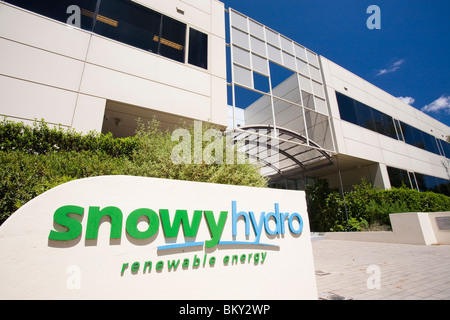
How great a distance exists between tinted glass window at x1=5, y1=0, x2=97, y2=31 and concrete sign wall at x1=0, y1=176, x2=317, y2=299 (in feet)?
23.8

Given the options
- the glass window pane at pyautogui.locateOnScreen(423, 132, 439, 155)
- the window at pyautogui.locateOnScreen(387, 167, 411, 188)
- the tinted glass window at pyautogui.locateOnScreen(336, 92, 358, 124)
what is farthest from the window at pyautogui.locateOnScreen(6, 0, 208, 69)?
the glass window pane at pyautogui.locateOnScreen(423, 132, 439, 155)

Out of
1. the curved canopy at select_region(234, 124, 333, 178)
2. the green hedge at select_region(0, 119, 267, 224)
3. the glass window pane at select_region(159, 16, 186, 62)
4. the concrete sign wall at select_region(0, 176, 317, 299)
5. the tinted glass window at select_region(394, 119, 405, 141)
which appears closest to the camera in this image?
the concrete sign wall at select_region(0, 176, 317, 299)

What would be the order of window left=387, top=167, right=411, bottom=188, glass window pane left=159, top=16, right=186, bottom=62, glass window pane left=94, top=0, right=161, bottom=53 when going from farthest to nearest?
window left=387, top=167, right=411, bottom=188, glass window pane left=159, top=16, right=186, bottom=62, glass window pane left=94, top=0, right=161, bottom=53

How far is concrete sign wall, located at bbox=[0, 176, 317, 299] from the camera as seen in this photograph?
6.51 ft

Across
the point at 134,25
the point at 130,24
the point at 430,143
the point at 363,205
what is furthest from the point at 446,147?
the point at 130,24

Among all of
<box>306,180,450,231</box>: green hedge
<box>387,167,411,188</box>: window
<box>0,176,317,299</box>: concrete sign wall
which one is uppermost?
<box>387,167,411,188</box>: window

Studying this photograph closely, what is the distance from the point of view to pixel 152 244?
Result: 8.11ft

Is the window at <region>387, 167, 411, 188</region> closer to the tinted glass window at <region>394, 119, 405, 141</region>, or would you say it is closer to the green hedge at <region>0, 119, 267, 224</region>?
the tinted glass window at <region>394, 119, 405, 141</region>

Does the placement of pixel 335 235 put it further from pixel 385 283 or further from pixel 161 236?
pixel 161 236

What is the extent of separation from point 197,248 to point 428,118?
2657 cm

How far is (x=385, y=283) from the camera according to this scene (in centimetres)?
386

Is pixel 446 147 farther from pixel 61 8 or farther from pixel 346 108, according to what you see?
pixel 61 8

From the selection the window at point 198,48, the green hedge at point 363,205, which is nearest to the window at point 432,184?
the green hedge at point 363,205
